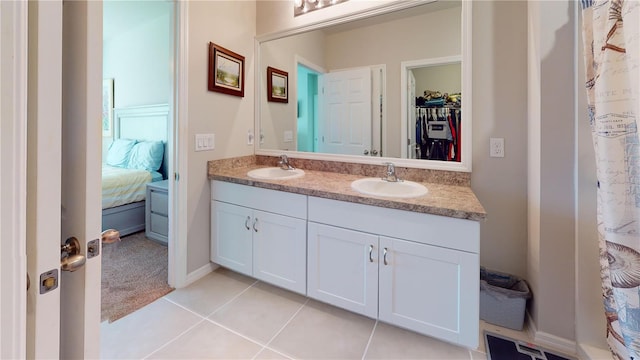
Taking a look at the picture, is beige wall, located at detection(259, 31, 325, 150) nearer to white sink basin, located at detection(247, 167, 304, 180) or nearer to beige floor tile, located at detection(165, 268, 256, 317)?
white sink basin, located at detection(247, 167, 304, 180)

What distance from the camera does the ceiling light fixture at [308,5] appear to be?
2207 millimetres

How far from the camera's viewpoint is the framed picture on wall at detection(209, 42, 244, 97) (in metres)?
2.12

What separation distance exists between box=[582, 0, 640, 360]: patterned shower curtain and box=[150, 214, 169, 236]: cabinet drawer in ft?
10.2

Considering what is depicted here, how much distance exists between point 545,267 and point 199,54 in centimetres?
250

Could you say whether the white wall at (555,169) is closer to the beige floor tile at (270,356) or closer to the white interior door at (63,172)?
the beige floor tile at (270,356)

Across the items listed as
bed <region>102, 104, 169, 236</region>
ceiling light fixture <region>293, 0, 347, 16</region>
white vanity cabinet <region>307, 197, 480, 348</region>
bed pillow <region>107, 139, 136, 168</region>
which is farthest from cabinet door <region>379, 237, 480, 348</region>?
bed pillow <region>107, 139, 136, 168</region>

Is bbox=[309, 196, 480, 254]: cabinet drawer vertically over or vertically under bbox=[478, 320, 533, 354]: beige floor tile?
over

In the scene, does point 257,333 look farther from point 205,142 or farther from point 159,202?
point 159,202

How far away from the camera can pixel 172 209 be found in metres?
2.04

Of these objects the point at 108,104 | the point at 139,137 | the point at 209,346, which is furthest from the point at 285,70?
the point at 108,104

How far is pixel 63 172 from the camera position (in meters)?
0.51

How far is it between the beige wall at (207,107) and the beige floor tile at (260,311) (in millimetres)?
509

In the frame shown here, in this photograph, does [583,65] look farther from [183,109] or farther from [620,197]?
[183,109]

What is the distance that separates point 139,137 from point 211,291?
9.67 feet
